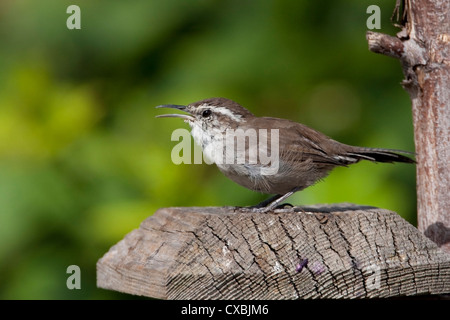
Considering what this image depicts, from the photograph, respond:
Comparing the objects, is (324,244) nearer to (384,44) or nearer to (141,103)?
(384,44)

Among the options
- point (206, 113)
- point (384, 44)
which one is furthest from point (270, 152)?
point (384, 44)

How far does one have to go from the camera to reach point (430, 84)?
16.5ft

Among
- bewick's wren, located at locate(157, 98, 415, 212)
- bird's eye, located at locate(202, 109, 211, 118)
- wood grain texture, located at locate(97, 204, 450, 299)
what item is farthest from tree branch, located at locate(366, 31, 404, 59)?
bird's eye, located at locate(202, 109, 211, 118)

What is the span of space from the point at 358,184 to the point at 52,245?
106 inches

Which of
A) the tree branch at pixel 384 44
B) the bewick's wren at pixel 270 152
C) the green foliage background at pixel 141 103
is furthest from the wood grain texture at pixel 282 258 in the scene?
the green foliage background at pixel 141 103

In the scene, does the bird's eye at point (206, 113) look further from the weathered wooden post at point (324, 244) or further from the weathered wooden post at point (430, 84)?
the weathered wooden post at point (430, 84)

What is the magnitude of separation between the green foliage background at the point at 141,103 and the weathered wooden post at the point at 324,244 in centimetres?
130

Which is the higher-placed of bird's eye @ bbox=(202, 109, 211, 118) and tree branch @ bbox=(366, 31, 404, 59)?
tree branch @ bbox=(366, 31, 404, 59)

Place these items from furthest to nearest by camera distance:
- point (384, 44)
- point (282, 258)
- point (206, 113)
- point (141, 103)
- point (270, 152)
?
point (141, 103) → point (206, 113) → point (270, 152) → point (384, 44) → point (282, 258)

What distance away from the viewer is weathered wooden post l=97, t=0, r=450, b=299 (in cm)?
416

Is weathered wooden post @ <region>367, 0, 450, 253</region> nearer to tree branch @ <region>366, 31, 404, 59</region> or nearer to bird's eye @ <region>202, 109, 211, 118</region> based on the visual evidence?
tree branch @ <region>366, 31, 404, 59</region>

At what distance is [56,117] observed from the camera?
22.9 ft

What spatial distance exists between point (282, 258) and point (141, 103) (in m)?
3.73

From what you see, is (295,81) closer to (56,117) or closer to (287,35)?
(287,35)
